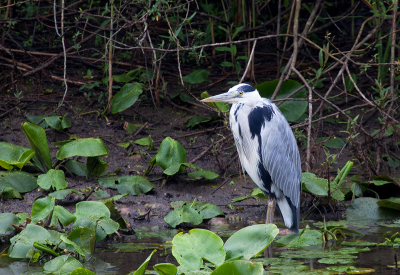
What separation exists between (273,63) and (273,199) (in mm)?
3145

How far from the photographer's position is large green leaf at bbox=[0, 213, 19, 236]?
3.49 meters

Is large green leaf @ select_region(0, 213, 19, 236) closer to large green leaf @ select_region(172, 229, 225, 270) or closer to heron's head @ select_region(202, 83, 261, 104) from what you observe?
large green leaf @ select_region(172, 229, 225, 270)

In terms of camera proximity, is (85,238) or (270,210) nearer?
(85,238)

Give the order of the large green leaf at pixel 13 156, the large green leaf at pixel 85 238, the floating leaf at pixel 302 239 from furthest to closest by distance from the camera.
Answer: the large green leaf at pixel 13 156 → the floating leaf at pixel 302 239 → the large green leaf at pixel 85 238

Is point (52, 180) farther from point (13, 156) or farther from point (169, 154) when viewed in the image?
point (169, 154)

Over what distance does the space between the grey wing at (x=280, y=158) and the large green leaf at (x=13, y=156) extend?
6.82 ft

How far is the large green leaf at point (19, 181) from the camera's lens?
4.34m

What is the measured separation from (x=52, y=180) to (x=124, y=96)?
176 centimetres

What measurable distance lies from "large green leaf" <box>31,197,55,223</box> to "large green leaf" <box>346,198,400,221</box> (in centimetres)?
263

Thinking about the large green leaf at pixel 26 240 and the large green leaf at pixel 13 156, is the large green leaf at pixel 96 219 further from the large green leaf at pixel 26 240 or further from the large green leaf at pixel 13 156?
the large green leaf at pixel 13 156

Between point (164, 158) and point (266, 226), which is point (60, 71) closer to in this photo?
point (164, 158)

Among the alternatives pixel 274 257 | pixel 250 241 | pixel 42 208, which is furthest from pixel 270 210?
pixel 42 208

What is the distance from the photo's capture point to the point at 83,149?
440 cm

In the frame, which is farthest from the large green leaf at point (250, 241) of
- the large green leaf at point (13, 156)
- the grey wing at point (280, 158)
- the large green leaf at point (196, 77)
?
the large green leaf at point (196, 77)
